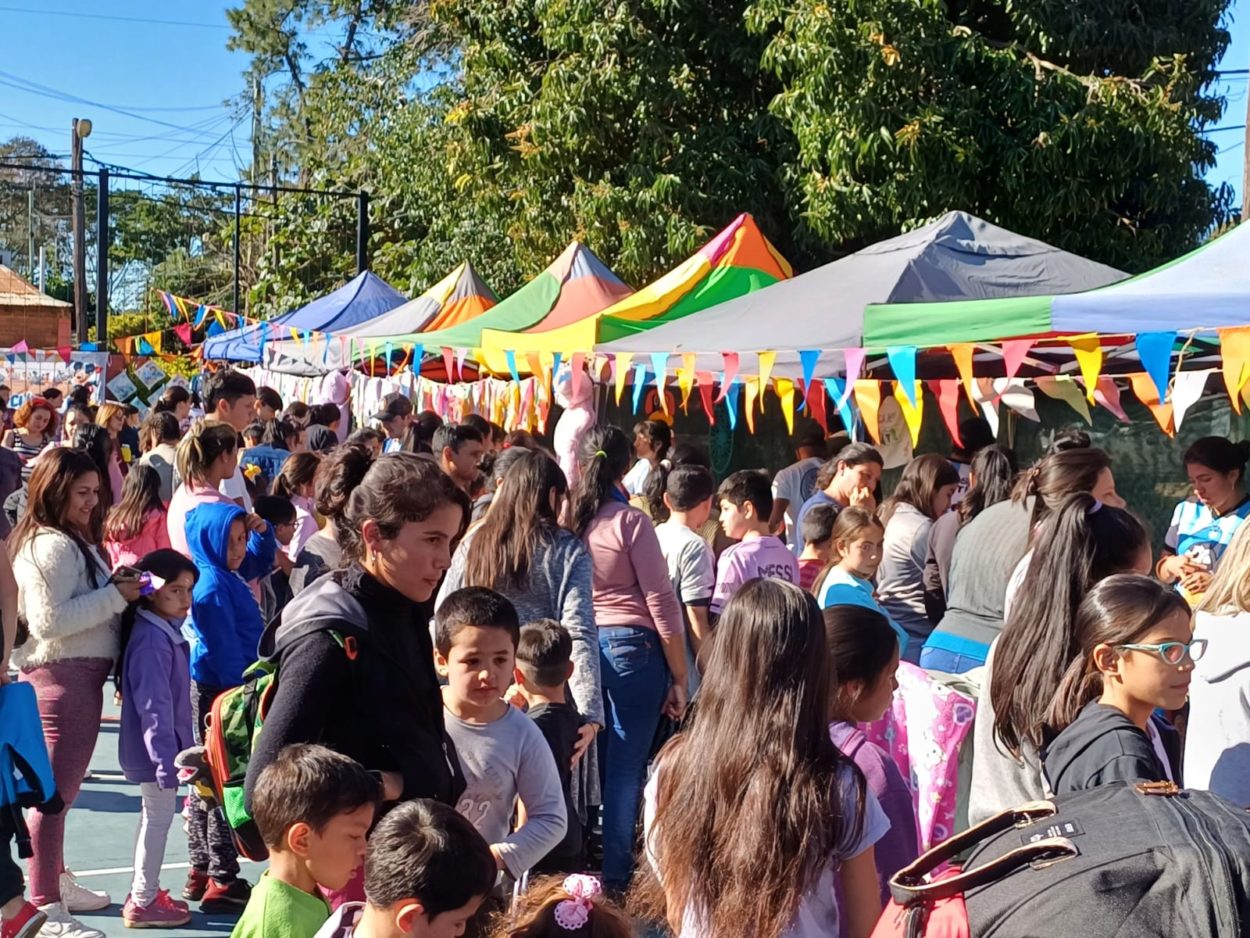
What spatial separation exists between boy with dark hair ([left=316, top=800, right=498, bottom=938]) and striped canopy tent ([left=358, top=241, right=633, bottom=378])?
947 cm

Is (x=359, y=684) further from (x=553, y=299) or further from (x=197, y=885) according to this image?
(x=553, y=299)

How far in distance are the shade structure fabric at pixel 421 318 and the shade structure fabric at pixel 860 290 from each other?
5590 millimetres

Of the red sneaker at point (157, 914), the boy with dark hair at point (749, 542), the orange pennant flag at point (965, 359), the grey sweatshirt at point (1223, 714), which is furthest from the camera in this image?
the orange pennant flag at point (965, 359)

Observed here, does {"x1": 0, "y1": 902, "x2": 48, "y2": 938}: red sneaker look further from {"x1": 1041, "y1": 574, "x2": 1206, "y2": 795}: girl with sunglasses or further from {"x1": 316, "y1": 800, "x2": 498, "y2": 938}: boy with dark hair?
{"x1": 1041, "y1": 574, "x2": 1206, "y2": 795}: girl with sunglasses

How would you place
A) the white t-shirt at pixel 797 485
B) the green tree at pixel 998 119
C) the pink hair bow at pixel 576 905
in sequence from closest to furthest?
the pink hair bow at pixel 576 905 < the white t-shirt at pixel 797 485 < the green tree at pixel 998 119

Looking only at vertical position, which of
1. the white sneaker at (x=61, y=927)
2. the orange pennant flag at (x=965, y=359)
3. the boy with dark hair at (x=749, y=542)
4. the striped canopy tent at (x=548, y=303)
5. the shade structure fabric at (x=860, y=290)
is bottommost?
the white sneaker at (x=61, y=927)

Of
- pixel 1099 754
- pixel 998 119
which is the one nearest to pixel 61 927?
pixel 1099 754

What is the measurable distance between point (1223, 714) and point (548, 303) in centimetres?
1010

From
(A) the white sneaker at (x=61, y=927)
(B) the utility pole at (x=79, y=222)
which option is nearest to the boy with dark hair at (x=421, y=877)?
(A) the white sneaker at (x=61, y=927)

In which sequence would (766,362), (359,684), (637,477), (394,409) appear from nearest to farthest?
(359,684) < (766,362) < (637,477) < (394,409)

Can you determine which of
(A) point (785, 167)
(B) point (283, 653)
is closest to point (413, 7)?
(A) point (785, 167)

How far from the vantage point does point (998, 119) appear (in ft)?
46.8

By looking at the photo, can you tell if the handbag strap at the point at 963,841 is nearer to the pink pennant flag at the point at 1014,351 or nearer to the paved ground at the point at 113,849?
the paved ground at the point at 113,849

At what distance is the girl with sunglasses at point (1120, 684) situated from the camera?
9.41ft
